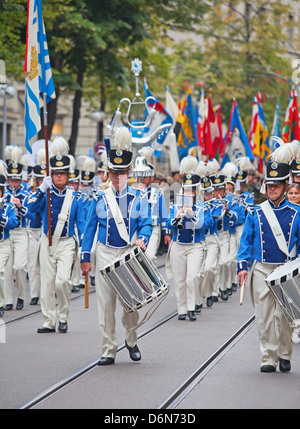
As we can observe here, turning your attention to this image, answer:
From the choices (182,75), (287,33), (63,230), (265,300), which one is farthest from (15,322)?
(287,33)

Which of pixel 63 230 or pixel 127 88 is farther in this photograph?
pixel 127 88

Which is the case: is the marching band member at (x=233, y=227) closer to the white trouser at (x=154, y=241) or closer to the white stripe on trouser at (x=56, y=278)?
the white trouser at (x=154, y=241)

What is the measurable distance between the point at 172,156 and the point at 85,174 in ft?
13.4

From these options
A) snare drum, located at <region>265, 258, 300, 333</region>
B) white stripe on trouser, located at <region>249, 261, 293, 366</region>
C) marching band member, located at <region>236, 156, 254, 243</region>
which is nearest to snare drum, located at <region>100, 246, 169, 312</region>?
white stripe on trouser, located at <region>249, 261, 293, 366</region>

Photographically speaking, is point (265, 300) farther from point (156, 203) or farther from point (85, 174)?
point (85, 174)

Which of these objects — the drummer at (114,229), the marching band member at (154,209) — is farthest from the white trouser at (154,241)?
the drummer at (114,229)

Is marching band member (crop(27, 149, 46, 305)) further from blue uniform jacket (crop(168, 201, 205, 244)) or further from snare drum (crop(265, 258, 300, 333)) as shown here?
snare drum (crop(265, 258, 300, 333))

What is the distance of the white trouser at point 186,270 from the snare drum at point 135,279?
4140 mm

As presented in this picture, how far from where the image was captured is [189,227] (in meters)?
14.0

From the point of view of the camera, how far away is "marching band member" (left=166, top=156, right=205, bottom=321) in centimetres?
1373

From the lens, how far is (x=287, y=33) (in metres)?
46.2

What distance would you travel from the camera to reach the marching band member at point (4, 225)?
13789 millimetres

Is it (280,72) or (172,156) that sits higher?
(280,72)

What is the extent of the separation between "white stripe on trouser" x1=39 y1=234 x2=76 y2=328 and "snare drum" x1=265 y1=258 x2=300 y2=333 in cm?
392
